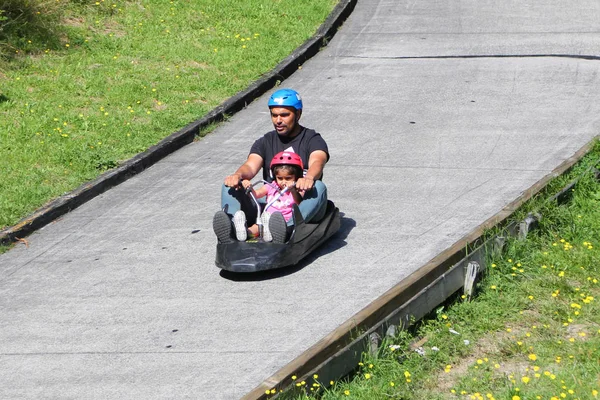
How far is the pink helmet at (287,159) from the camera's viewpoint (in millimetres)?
8242

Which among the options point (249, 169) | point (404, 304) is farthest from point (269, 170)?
point (404, 304)

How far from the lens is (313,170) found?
8.32 metres

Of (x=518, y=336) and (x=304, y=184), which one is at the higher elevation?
(x=304, y=184)

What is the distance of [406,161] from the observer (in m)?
10.8

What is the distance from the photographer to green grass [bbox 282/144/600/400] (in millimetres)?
6098

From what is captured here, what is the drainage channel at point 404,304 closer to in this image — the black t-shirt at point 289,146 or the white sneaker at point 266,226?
the white sneaker at point 266,226

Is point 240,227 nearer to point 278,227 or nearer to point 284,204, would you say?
point 278,227

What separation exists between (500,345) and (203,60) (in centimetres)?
852

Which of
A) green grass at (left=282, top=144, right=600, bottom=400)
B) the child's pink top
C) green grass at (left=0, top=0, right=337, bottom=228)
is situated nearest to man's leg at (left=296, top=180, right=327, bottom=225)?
the child's pink top

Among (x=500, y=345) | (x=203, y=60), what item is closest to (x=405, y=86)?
(x=203, y=60)

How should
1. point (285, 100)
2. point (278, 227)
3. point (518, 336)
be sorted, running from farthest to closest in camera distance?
1. point (285, 100)
2. point (278, 227)
3. point (518, 336)

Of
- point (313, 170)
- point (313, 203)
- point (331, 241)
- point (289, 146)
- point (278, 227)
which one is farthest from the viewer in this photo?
point (331, 241)

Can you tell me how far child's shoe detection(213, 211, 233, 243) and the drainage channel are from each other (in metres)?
1.58

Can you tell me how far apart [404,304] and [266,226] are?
1802 millimetres
